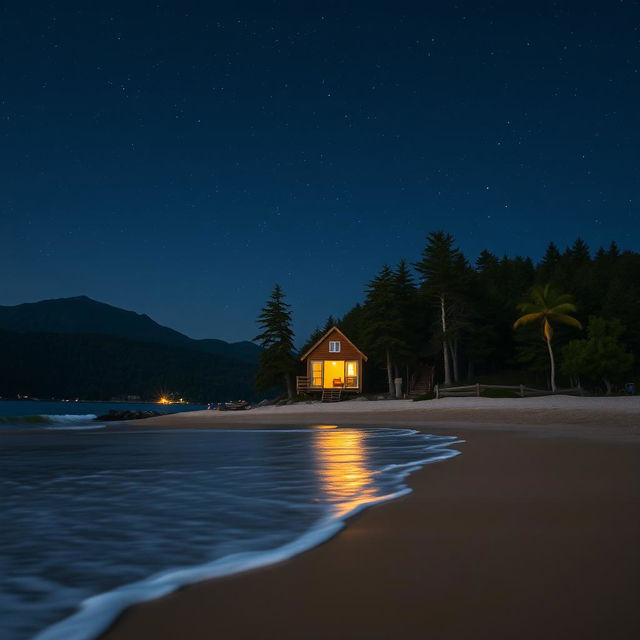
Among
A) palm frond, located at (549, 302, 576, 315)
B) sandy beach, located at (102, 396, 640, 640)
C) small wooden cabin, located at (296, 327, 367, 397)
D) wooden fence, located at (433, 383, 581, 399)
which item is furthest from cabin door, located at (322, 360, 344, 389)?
sandy beach, located at (102, 396, 640, 640)

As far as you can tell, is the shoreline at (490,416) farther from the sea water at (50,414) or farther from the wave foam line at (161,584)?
the sea water at (50,414)

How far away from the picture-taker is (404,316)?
52344 millimetres

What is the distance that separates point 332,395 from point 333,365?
10.7ft

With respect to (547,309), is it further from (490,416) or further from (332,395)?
(490,416)

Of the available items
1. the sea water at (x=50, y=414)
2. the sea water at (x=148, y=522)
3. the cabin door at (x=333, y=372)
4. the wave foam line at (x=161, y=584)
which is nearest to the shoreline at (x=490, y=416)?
the cabin door at (x=333, y=372)

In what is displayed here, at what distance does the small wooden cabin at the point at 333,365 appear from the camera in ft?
165

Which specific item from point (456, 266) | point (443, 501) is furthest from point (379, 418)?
point (443, 501)

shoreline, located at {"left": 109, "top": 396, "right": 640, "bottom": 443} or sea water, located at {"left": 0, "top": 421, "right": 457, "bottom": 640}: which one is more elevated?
sea water, located at {"left": 0, "top": 421, "right": 457, "bottom": 640}

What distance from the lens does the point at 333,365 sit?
5112 centimetres

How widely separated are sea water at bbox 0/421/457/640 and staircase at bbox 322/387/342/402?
119 feet

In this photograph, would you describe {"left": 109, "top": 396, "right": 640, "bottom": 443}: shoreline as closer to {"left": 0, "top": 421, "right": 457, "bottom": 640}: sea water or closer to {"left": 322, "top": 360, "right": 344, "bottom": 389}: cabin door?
{"left": 322, "top": 360, "right": 344, "bottom": 389}: cabin door

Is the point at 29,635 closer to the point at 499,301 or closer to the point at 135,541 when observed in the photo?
the point at 135,541

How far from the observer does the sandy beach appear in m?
2.88

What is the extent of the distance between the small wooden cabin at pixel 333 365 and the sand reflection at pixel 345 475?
35000 mm
